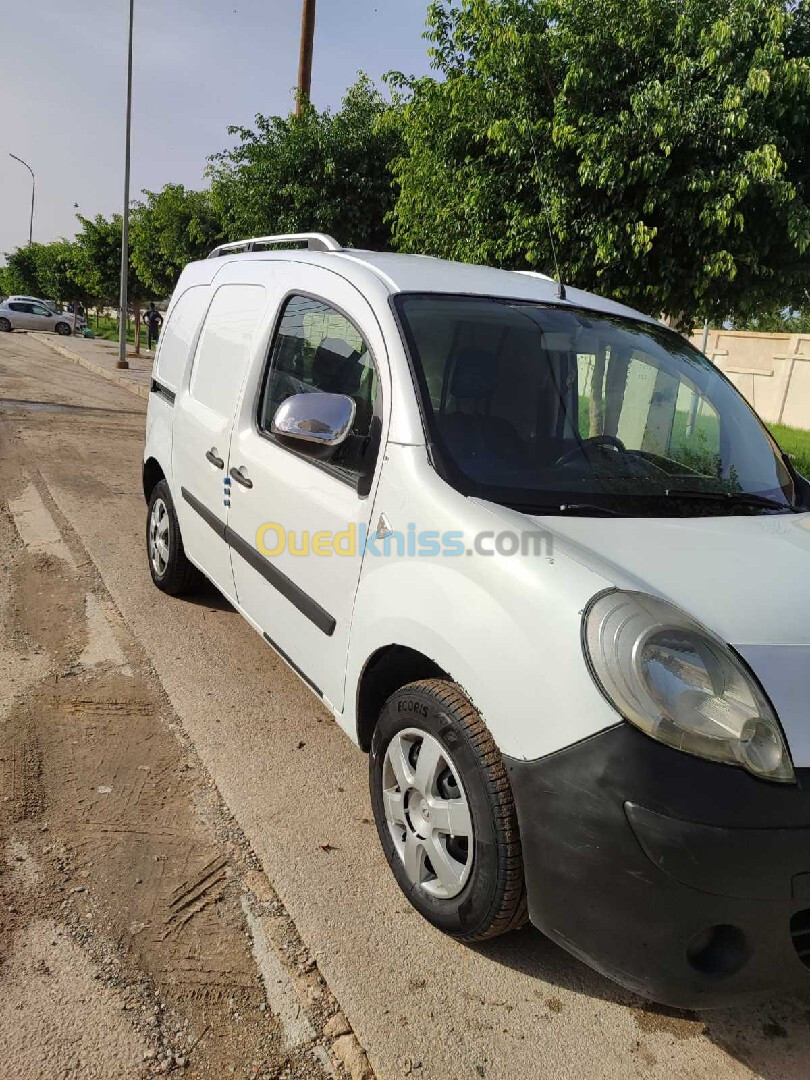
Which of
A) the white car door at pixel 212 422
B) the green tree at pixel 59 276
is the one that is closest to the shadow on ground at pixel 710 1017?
the white car door at pixel 212 422

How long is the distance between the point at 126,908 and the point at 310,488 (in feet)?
4.61

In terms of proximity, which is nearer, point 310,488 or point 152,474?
point 310,488

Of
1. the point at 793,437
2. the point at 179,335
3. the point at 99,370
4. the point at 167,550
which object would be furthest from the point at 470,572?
the point at 793,437

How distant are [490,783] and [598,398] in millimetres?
1574

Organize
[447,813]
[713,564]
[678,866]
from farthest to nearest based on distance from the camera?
1. [447,813]
2. [713,564]
3. [678,866]

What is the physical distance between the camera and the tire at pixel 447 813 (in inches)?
80.0

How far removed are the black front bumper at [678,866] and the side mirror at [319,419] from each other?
1.20 meters

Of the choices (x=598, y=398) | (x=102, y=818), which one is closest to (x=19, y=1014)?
(x=102, y=818)

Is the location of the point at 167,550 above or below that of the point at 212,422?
below

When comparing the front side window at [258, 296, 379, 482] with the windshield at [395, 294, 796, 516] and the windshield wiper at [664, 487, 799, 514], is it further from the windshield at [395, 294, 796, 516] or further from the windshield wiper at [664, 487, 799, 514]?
the windshield wiper at [664, 487, 799, 514]

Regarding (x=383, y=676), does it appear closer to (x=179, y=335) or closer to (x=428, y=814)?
(x=428, y=814)

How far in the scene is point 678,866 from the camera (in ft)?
5.60

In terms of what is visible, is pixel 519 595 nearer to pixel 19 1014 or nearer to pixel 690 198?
pixel 19 1014

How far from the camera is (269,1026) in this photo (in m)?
2.04
